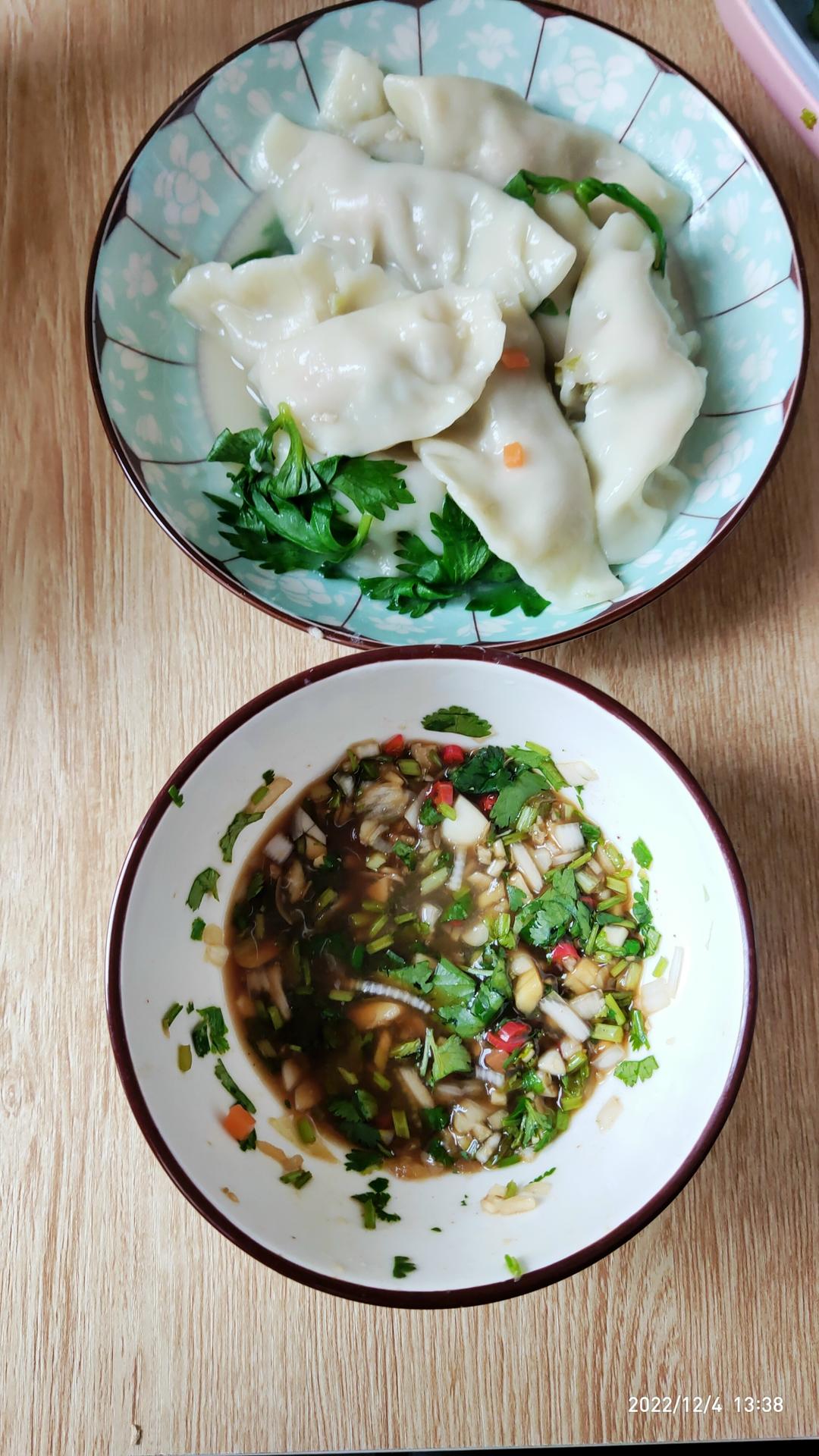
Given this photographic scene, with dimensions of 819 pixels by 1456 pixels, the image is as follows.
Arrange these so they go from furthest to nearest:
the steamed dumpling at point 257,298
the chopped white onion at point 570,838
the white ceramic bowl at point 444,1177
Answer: the steamed dumpling at point 257,298, the chopped white onion at point 570,838, the white ceramic bowl at point 444,1177

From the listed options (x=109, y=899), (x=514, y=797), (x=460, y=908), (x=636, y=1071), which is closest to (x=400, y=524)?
(x=514, y=797)

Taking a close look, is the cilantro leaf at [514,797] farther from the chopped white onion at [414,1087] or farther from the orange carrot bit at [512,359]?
the orange carrot bit at [512,359]

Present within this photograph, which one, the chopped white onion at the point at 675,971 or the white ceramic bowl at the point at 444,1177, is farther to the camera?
the chopped white onion at the point at 675,971

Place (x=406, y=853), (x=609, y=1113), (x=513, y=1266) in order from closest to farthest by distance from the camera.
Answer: (x=513, y=1266) → (x=609, y=1113) → (x=406, y=853)

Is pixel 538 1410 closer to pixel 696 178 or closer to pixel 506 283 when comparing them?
pixel 506 283

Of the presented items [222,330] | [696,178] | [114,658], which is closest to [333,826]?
[114,658]

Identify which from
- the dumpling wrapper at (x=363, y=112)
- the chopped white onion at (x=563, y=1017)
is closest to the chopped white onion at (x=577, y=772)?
the chopped white onion at (x=563, y=1017)

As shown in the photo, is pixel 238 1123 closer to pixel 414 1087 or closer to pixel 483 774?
pixel 414 1087
